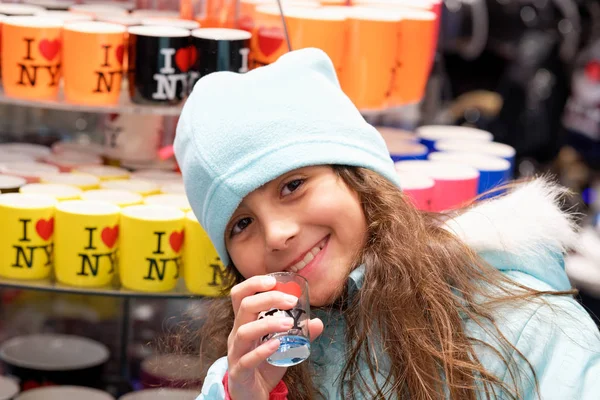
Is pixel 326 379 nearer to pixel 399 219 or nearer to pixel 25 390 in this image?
pixel 399 219

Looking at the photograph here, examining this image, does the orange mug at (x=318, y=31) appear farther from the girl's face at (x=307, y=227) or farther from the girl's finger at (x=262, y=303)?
the girl's finger at (x=262, y=303)

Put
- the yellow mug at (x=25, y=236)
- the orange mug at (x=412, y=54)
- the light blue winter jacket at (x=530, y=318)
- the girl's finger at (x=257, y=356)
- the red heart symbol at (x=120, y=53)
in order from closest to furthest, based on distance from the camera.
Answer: the girl's finger at (x=257, y=356), the light blue winter jacket at (x=530, y=318), the yellow mug at (x=25, y=236), the red heart symbol at (x=120, y=53), the orange mug at (x=412, y=54)

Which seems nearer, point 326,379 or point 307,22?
point 326,379

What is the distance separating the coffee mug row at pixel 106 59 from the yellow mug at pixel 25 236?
0.24m

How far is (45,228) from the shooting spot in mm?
1968

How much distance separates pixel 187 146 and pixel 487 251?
20.9 inches

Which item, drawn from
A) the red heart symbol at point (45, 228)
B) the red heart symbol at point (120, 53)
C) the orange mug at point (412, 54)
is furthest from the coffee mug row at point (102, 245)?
the orange mug at point (412, 54)

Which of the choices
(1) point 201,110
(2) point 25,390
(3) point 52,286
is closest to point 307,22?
(1) point 201,110

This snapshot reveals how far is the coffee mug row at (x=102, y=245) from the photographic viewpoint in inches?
76.8

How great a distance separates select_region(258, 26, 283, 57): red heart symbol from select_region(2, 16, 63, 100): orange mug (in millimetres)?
416

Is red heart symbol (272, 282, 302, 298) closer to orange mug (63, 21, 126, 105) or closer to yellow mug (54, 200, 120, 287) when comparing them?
yellow mug (54, 200, 120, 287)

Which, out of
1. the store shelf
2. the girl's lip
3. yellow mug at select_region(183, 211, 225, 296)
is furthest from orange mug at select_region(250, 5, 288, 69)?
the girl's lip

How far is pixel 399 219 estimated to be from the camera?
161 centimetres

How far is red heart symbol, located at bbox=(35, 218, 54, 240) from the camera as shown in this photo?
1957mm
